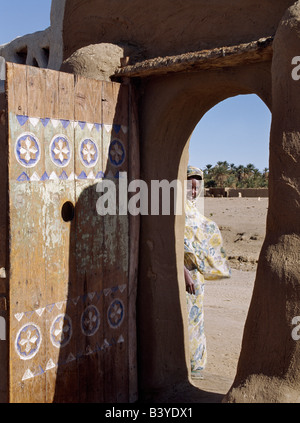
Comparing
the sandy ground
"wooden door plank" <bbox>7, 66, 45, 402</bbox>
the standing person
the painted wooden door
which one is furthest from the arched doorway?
"wooden door plank" <bbox>7, 66, 45, 402</bbox>

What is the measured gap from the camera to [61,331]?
4.05 m

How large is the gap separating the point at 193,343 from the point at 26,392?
2.23 metres

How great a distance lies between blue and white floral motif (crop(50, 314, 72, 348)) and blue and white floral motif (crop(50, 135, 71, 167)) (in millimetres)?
1060

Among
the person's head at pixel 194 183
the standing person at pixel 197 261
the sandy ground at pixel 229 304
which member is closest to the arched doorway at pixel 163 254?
the sandy ground at pixel 229 304

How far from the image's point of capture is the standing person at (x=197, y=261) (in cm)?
560

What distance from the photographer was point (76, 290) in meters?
4.15

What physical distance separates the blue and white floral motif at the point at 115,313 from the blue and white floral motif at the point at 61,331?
40cm

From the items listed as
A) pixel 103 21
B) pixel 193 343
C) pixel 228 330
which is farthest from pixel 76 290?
pixel 228 330

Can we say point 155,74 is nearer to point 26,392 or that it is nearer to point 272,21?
point 272,21

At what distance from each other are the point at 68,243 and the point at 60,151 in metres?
0.64

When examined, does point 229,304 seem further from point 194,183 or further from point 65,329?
point 65,329

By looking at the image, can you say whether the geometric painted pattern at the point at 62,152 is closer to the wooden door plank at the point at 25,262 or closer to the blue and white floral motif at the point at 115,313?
the wooden door plank at the point at 25,262

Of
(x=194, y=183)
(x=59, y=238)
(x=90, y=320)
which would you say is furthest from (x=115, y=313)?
(x=194, y=183)

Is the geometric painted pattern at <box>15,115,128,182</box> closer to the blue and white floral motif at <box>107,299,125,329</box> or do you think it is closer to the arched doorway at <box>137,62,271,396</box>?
the arched doorway at <box>137,62,271,396</box>
